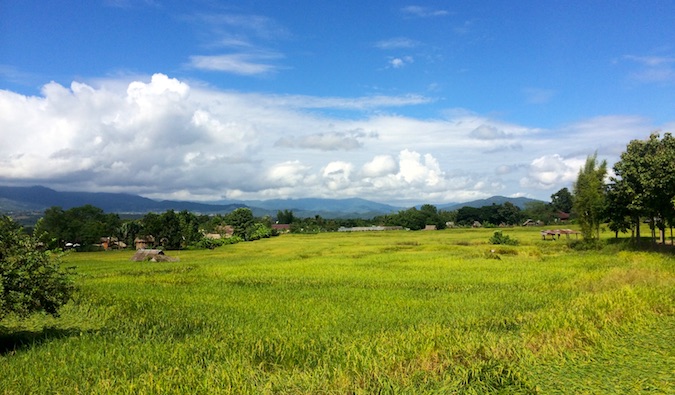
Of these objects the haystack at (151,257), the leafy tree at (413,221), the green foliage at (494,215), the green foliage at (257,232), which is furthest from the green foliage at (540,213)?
the haystack at (151,257)

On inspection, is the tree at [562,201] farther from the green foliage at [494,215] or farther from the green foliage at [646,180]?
the green foliage at [646,180]

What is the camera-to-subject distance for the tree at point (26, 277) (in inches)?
357

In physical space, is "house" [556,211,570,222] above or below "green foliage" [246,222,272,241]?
above

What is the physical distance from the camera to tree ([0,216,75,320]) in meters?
9.08

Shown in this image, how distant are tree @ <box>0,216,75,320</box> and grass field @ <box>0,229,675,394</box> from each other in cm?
107

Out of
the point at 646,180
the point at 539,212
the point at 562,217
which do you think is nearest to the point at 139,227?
the point at 646,180

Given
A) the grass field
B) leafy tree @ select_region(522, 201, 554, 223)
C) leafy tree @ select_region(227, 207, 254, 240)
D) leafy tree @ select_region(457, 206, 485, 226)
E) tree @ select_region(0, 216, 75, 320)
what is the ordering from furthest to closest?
leafy tree @ select_region(457, 206, 485, 226) < leafy tree @ select_region(522, 201, 554, 223) < leafy tree @ select_region(227, 207, 254, 240) < tree @ select_region(0, 216, 75, 320) < the grass field

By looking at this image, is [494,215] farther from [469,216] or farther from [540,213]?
[540,213]

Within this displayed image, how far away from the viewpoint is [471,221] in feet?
405

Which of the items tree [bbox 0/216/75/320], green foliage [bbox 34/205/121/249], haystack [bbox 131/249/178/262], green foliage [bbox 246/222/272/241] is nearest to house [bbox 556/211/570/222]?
green foliage [bbox 246/222/272/241]

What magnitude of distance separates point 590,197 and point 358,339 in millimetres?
34655

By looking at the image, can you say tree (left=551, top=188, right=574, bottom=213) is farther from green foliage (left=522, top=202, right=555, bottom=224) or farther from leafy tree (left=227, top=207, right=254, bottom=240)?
leafy tree (left=227, top=207, right=254, bottom=240)

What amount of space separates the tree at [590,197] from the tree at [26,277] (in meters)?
37.1

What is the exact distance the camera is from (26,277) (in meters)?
9.22
